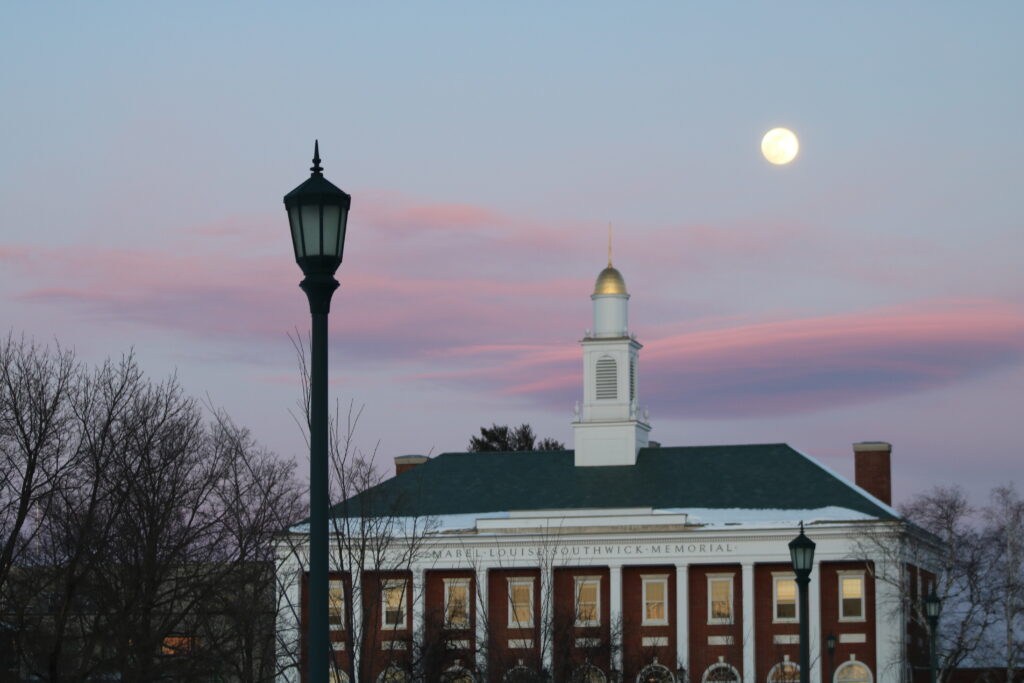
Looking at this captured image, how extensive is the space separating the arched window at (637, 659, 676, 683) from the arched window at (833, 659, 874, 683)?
774cm

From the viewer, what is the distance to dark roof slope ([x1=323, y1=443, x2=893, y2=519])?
91.8 metres

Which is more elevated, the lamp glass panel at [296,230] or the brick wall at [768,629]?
the lamp glass panel at [296,230]

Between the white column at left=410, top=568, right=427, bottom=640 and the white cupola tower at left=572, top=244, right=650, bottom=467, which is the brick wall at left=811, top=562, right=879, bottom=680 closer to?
the white cupola tower at left=572, top=244, right=650, bottom=467

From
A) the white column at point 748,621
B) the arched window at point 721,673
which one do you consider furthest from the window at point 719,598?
the arched window at point 721,673

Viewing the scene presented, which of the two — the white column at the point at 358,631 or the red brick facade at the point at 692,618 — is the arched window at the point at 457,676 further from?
the white column at the point at 358,631

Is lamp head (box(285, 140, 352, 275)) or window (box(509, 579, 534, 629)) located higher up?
lamp head (box(285, 140, 352, 275))

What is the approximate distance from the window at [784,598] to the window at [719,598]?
7.03 ft

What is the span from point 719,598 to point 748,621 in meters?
2.28

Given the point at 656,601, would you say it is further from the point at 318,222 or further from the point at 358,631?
the point at 318,222

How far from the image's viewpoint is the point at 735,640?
88875 mm

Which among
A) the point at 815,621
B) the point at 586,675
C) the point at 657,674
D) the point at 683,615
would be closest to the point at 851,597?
the point at 815,621

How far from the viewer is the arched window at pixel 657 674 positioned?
288 feet

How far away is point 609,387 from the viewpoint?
99125 millimetres

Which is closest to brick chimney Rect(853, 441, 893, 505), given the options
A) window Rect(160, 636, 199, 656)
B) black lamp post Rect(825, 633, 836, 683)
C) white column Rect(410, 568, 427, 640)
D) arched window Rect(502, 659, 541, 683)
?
black lamp post Rect(825, 633, 836, 683)
